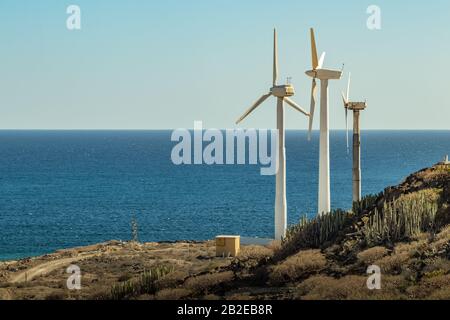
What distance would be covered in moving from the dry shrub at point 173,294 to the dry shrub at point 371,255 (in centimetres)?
764

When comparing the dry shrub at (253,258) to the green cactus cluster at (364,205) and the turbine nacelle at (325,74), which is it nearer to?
the green cactus cluster at (364,205)

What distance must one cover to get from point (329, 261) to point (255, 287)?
3.87 m

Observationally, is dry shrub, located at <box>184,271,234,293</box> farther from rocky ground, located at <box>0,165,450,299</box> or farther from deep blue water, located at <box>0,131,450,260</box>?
deep blue water, located at <box>0,131,450,260</box>

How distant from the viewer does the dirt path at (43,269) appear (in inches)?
1819

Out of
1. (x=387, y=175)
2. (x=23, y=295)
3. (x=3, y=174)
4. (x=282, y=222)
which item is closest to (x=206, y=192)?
(x=387, y=175)

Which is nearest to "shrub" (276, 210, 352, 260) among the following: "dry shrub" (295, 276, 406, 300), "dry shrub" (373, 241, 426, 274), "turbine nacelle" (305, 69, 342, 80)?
"dry shrub" (373, 241, 426, 274)

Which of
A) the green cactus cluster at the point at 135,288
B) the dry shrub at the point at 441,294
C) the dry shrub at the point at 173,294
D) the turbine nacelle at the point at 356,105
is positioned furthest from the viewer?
the turbine nacelle at the point at 356,105

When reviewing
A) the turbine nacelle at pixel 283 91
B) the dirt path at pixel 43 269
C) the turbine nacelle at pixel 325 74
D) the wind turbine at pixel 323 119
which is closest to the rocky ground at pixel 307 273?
the dirt path at pixel 43 269

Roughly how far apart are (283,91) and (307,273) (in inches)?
874

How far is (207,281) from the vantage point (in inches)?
1379

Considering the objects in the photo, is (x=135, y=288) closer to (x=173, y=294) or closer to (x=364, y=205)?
(x=173, y=294)

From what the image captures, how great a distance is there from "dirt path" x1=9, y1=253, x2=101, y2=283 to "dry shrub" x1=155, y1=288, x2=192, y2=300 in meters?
14.6

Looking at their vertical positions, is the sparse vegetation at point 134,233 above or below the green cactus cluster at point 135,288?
below

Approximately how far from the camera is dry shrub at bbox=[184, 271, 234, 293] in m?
34.0
